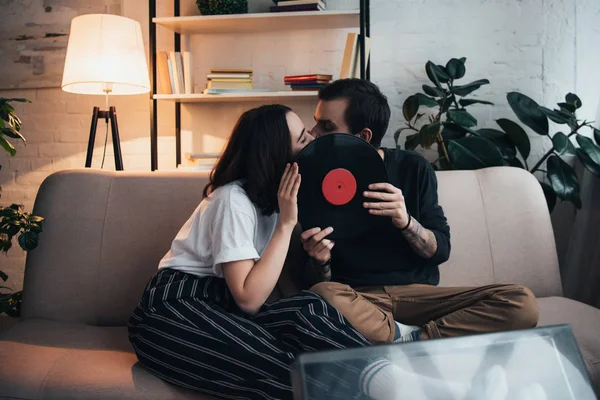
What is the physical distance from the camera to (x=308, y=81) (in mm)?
2793

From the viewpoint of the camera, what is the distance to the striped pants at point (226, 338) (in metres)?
1.26

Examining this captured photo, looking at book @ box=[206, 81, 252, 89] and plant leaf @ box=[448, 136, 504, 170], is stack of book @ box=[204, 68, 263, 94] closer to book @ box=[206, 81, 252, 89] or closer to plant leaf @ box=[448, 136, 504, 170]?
book @ box=[206, 81, 252, 89]

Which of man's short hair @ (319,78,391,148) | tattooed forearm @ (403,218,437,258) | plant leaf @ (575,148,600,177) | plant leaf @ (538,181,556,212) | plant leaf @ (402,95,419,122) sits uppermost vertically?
plant leaf @ (402,95,419,122)

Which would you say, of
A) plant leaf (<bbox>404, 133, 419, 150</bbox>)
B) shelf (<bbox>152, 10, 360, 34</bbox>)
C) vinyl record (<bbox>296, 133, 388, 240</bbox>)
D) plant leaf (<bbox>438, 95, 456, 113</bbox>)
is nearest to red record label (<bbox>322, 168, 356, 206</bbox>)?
vinyl record (<bbox>296, 133, 388, 240</bbox>)

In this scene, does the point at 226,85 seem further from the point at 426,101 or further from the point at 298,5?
the point at 426,101

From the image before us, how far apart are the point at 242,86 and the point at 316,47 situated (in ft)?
1.51

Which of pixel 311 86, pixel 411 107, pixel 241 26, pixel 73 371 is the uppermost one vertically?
pixel 241 26

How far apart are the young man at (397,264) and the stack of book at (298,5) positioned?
3.58ft

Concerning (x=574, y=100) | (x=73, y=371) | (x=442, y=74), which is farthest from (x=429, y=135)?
(x=73, y=371)

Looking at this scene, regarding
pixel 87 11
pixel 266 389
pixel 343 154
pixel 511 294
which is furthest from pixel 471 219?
pixel 87 11

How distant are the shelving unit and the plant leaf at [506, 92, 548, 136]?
667mm

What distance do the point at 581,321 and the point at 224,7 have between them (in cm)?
207

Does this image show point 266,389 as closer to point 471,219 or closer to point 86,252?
point 86,252

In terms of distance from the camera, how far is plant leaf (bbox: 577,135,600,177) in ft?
7.95
